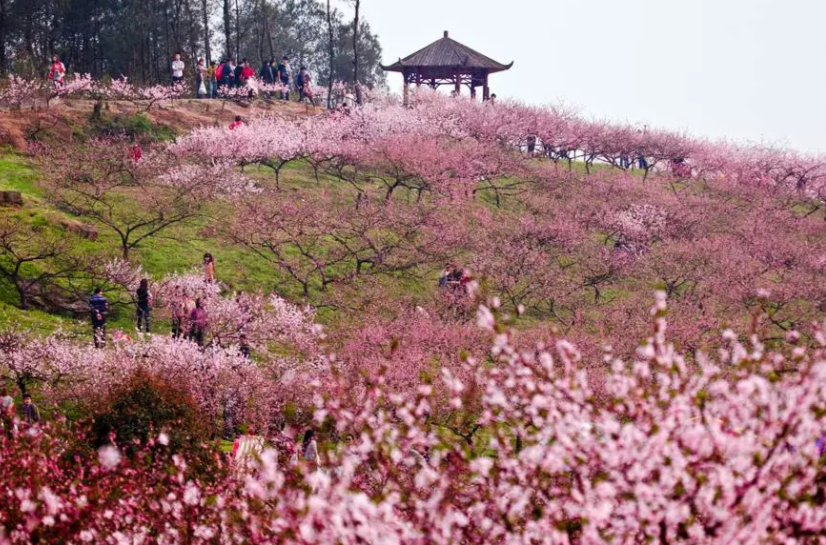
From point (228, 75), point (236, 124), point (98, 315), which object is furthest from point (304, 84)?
point (98, 315)

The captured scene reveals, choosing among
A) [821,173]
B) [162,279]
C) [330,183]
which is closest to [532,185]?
[330,183]

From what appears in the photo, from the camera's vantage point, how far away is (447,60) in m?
59.1

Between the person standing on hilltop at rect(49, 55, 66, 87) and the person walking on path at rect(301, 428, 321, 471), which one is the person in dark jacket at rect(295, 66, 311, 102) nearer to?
the person standing on hilltop at rect(49, 55, 66, 87)

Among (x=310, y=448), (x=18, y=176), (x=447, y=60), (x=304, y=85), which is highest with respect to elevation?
(x=447, y=60)

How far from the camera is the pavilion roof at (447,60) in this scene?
193 feet

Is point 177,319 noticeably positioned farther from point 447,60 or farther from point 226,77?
point 447,60

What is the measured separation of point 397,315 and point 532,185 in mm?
20191

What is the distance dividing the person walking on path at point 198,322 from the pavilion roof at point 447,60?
3491 centimetres

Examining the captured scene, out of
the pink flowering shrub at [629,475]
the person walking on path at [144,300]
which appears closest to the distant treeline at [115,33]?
the person walking on path at [144,300]

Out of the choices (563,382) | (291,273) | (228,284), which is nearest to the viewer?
(563,382)

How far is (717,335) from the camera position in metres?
33.3

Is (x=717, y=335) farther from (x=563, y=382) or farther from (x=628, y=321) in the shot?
(x=563, y=382)

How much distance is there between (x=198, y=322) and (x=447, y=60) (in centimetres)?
3613

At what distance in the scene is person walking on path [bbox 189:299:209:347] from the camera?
2673cm
